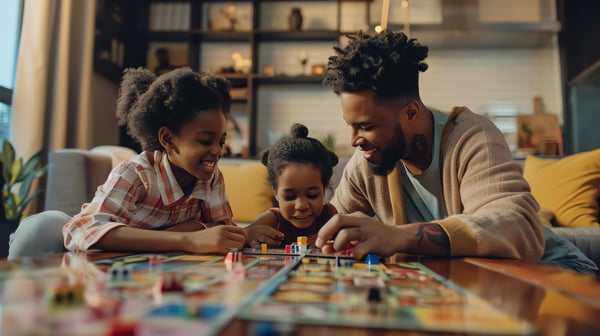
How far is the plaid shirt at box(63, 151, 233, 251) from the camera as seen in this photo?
1.00 meters

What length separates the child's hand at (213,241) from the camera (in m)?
0.92

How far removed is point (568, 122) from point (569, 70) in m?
0.47

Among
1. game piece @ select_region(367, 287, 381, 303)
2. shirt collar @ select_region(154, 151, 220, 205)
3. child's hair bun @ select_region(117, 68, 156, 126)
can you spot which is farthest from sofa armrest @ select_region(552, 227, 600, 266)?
game piece @ select_region(367, 287, 381, 303)

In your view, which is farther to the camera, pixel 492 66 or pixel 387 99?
pixel 492 66

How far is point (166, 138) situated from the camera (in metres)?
1.33

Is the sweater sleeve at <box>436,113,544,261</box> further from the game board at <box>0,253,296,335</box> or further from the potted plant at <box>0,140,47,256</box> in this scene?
the potted plant at <box>0,140,47,256</box>

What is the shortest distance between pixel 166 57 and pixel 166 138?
336cm

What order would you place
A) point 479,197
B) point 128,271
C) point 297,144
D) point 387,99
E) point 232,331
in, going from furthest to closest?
point 297,144
point 387,99
point 479,197
point 128,271
point 232,331

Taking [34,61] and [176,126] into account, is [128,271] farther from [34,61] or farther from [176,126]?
[34,61]

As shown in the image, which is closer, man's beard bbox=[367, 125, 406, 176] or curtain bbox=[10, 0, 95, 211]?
man's beard bbox=[367, 125, 406, 176]

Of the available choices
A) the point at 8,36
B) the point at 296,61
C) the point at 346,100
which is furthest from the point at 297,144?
the point at 296,61

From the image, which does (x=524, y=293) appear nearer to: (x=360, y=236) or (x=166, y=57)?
(x=360, y=236)

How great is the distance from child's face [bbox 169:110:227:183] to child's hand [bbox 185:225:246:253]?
1.08ft

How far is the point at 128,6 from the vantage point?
4.34 meters
